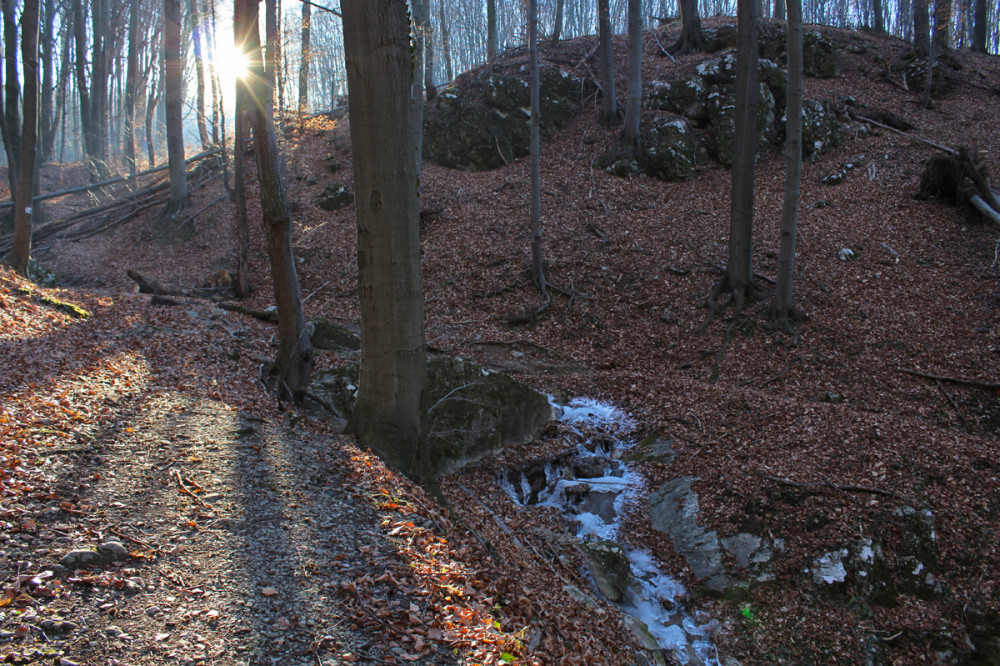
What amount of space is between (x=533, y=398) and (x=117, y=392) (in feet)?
17.8

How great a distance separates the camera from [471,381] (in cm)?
838

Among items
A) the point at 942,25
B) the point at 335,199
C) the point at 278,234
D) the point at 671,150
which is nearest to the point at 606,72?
the point at 671,150

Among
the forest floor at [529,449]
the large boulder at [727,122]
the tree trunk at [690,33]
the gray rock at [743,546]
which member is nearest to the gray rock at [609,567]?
the forest floor at [529,449]

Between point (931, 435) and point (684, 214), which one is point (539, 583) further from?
point (684, 214)

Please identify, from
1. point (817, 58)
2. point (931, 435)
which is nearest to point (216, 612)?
point (931, 435)

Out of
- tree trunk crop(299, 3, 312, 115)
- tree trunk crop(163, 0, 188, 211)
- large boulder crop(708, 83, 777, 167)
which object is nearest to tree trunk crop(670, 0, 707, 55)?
large boulder crop(708, 83, 777, 167)

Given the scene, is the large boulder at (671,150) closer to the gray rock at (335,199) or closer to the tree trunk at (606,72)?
the tree trunk at (606,72)

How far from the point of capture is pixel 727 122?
676 inches

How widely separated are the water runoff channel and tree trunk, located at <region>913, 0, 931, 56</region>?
19.4 meters

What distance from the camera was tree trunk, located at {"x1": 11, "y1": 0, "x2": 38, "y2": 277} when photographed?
10203 mm

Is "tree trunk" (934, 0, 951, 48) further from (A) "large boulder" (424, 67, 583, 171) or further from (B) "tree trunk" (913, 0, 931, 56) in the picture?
(A) "large boulder" (424, 67, 583, 171)

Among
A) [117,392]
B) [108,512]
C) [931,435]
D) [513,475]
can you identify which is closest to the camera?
[108,512]

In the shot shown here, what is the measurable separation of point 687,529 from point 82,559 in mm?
5832

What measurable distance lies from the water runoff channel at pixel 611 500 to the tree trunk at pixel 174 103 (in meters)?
17.1
